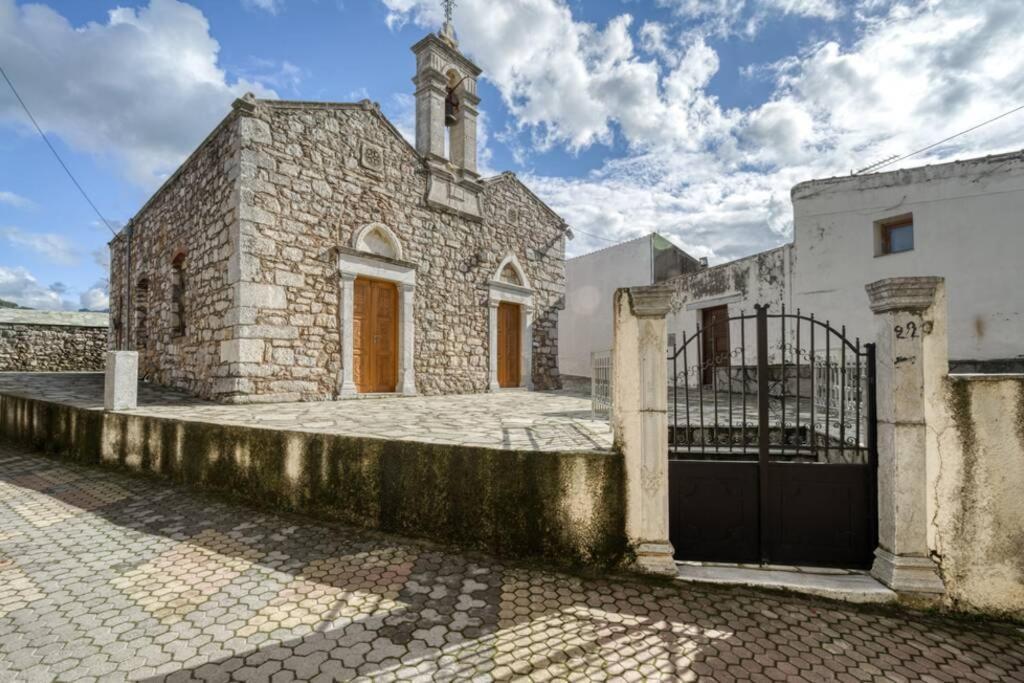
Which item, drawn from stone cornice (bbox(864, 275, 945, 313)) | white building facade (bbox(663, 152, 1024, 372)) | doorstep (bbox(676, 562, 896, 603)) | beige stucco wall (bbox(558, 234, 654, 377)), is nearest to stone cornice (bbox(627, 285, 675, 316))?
stone cornice (bbox(864, 275, 945, 313))

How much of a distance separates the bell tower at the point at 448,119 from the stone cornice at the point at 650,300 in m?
7.58

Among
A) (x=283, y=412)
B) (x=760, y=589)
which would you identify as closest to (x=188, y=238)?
(x=283, y=412)

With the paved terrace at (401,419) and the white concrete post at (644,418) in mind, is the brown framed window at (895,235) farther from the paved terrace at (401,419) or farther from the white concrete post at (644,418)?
the white concrete post at (644,418)

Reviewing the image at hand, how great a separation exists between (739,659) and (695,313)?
40.3 ft

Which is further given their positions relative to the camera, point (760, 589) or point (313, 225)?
point (313, 225)

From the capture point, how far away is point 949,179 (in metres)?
9.22

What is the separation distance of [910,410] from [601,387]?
3.94 meters

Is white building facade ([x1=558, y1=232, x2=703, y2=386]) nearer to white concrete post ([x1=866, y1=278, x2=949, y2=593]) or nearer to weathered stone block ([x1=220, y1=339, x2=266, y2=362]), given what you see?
weathered stone block ([x1=220, y1=339, x2=266, y2=362])

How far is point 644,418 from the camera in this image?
3195mm

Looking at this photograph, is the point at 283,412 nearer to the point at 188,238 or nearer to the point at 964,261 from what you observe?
the point at 188,238

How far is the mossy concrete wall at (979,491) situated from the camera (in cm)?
291

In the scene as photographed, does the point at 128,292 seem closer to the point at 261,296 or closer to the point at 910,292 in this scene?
the point at 261,296

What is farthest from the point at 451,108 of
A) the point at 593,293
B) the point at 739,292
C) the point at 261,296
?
the point at 593,293

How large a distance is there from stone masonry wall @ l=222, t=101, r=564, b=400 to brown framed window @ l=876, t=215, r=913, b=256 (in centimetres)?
846
